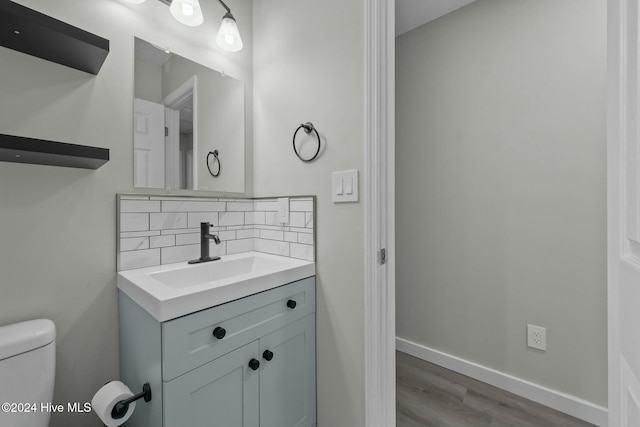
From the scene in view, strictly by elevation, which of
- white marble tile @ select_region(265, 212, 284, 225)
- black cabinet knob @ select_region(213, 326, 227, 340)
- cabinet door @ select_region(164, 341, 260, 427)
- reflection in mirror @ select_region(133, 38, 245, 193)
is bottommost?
cabinet door @ select_region(164, 341, 260, 427)

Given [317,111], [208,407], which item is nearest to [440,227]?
[317,111]

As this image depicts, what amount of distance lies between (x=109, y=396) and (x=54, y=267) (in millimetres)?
504

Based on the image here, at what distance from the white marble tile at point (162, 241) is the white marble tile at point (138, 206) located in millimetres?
128

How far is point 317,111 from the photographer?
1.29 meters

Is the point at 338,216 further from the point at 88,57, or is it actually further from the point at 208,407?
the point at 88,57

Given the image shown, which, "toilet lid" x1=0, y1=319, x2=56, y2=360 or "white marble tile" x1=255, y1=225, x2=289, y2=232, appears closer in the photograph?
"toilet lid" x1=0, y1=319, x2=56, y2=360

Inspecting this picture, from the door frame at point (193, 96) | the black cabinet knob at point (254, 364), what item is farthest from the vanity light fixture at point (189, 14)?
the black cabinet knob at point (254, 364)

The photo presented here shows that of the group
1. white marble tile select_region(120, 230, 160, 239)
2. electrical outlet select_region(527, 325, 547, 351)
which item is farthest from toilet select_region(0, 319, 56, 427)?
electrical outlet select_region(527, 325, 547, 351)

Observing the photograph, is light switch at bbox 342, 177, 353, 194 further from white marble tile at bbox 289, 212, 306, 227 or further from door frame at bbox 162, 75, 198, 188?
door frame at bbox 162, 75, 198, 188

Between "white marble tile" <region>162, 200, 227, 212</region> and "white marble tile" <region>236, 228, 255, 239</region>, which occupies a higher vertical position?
"white marble tile" <region>162, 200, 227, 212</region>

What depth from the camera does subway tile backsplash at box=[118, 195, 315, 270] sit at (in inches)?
45.9

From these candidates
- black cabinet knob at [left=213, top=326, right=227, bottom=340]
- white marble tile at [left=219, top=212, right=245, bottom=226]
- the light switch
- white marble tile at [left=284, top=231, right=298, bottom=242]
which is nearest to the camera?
black cabinet knob at [left=213, top=326, right=227, bottom=340]

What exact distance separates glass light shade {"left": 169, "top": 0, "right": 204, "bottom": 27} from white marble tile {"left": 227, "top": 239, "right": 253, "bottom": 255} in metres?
Answer: 1.07

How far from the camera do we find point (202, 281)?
50.2 inches
